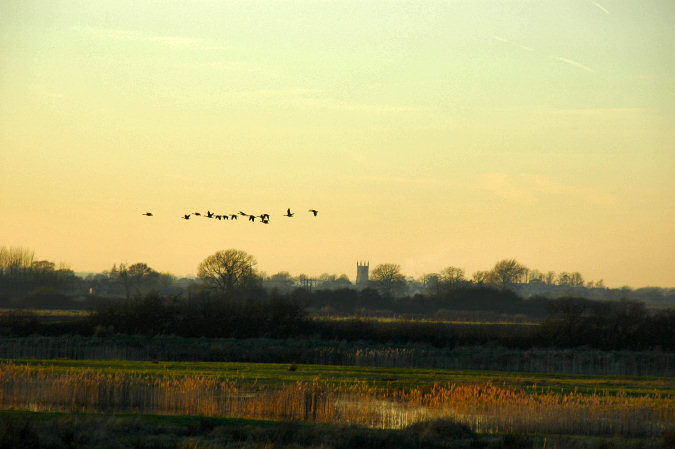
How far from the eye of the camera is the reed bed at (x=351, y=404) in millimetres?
31969

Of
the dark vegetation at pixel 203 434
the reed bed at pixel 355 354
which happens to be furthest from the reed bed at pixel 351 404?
the reed bed at pixel 355 354

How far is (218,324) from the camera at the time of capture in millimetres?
80312

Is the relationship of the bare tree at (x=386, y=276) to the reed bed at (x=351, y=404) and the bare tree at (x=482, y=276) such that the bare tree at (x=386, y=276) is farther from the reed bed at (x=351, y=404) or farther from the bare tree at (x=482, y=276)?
the reed bed at (x=351, y=404)

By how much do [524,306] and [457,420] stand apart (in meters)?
99.5

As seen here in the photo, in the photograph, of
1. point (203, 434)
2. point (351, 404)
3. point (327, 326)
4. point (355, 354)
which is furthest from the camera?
point (327, 326)

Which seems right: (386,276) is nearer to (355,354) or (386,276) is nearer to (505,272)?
(505,272)

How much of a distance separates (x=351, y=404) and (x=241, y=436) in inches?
363

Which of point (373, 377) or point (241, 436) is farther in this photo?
point (373, 377)

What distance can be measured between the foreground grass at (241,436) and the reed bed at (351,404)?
270cm

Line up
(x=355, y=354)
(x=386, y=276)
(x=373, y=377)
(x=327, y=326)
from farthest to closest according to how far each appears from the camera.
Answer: (x=386, y=276) < (x=327, y=326) < (x=355, y=354) < (x=373, y=377)

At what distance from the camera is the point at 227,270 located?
12319 centimetres

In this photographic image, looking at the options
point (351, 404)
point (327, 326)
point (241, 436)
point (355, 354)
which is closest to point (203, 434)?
point (241, 436)

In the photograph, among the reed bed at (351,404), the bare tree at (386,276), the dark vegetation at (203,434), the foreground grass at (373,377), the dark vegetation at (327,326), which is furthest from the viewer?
the bare tree at (386,276)

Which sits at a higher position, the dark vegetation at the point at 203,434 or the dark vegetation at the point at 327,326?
the dark vegetation at the point at 327,326
